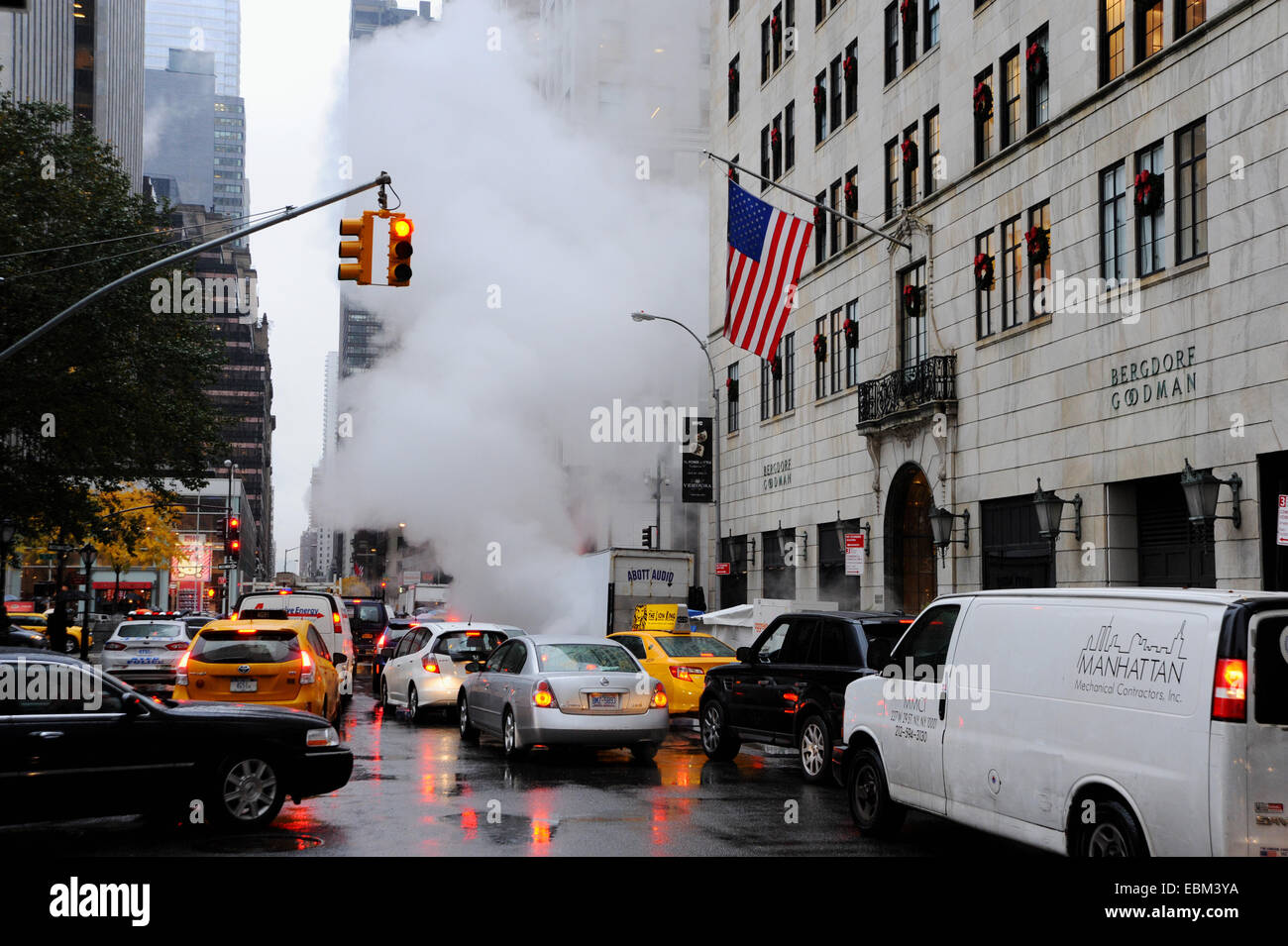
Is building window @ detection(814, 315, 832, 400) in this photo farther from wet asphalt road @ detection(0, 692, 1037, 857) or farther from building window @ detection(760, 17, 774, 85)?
wet asphalt road @ detection(0, 692, 1037, 857)

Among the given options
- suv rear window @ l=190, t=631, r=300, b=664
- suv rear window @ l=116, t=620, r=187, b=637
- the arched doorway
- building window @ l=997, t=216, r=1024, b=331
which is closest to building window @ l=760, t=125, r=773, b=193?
the arched doorway

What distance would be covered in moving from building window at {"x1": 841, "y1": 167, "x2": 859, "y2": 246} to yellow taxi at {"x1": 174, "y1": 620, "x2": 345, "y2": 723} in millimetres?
21921

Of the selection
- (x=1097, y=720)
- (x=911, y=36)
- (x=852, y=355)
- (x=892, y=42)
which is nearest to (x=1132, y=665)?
(x=1097, y=720)

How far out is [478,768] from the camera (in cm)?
1370

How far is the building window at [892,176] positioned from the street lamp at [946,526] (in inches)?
318

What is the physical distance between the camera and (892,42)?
103 feet

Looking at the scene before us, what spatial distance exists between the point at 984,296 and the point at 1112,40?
5.70m

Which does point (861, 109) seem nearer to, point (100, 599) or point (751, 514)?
point (751, 514)

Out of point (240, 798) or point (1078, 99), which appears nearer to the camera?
point (240, 798)

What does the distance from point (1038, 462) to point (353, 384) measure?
28568mm

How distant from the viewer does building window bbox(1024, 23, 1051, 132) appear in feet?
80.6

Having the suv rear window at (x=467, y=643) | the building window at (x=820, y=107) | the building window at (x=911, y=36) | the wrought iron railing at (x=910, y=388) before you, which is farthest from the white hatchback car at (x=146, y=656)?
the building window at (x=820, y=107)
